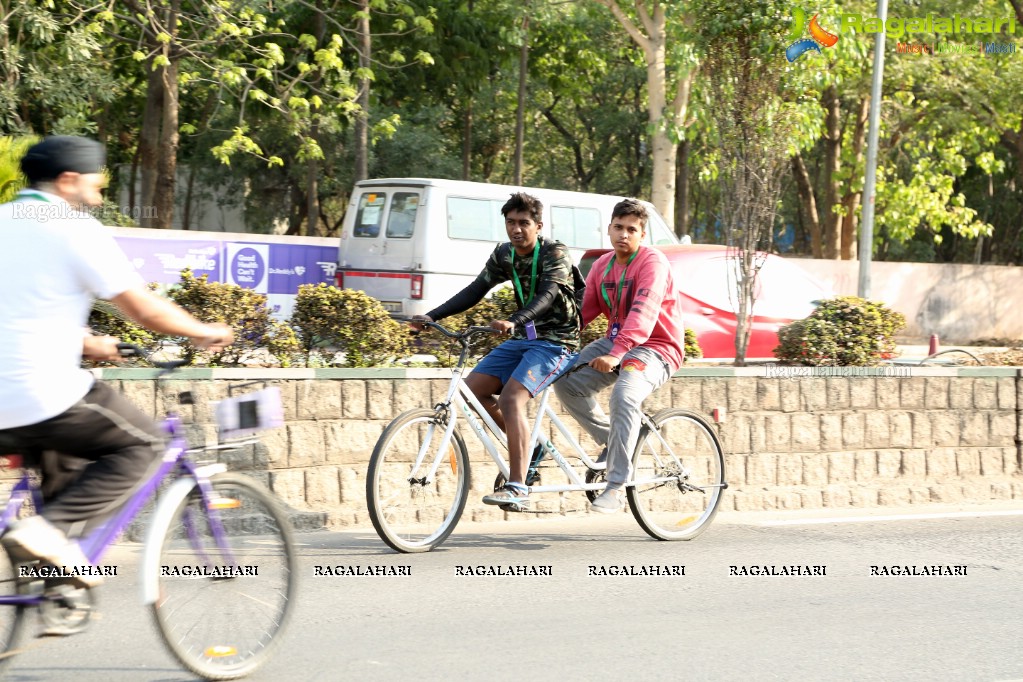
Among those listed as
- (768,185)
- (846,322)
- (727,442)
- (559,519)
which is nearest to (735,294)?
(768,185)

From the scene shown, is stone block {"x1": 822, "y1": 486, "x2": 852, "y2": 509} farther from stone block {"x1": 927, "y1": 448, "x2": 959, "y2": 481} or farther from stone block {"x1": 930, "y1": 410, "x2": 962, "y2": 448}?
stone block {"x1": 930, "y1": 410, "x2": 962, "y2": 448}

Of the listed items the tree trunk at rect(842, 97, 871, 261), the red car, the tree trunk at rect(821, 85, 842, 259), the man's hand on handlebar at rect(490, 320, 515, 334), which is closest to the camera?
the man's hand on handlebar at rect(490, 320, 515, 334)

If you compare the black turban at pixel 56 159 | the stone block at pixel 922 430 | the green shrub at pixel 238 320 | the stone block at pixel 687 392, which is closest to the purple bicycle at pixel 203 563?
the black turban at pixel 56 159

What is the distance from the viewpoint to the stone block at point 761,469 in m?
8.81

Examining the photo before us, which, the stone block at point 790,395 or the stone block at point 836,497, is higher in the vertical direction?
the stone block at point 790,395

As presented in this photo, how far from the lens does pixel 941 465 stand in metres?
9.52

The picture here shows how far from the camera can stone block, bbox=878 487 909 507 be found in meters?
9.09

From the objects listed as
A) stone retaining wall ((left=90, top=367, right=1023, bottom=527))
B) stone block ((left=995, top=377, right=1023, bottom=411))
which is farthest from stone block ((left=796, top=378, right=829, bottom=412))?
stone block ((left=995, top=377, right=1023, bottom=411))

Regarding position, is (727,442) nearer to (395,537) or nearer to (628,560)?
(628,560)

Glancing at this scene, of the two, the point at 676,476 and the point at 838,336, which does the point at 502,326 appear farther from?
the point at 838,336

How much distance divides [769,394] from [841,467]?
0.84m

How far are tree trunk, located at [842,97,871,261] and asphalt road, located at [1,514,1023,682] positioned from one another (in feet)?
76.1

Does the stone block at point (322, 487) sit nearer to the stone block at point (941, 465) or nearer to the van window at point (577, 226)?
the stone block at point (941, 465)

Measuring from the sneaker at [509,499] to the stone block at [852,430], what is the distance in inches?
137
